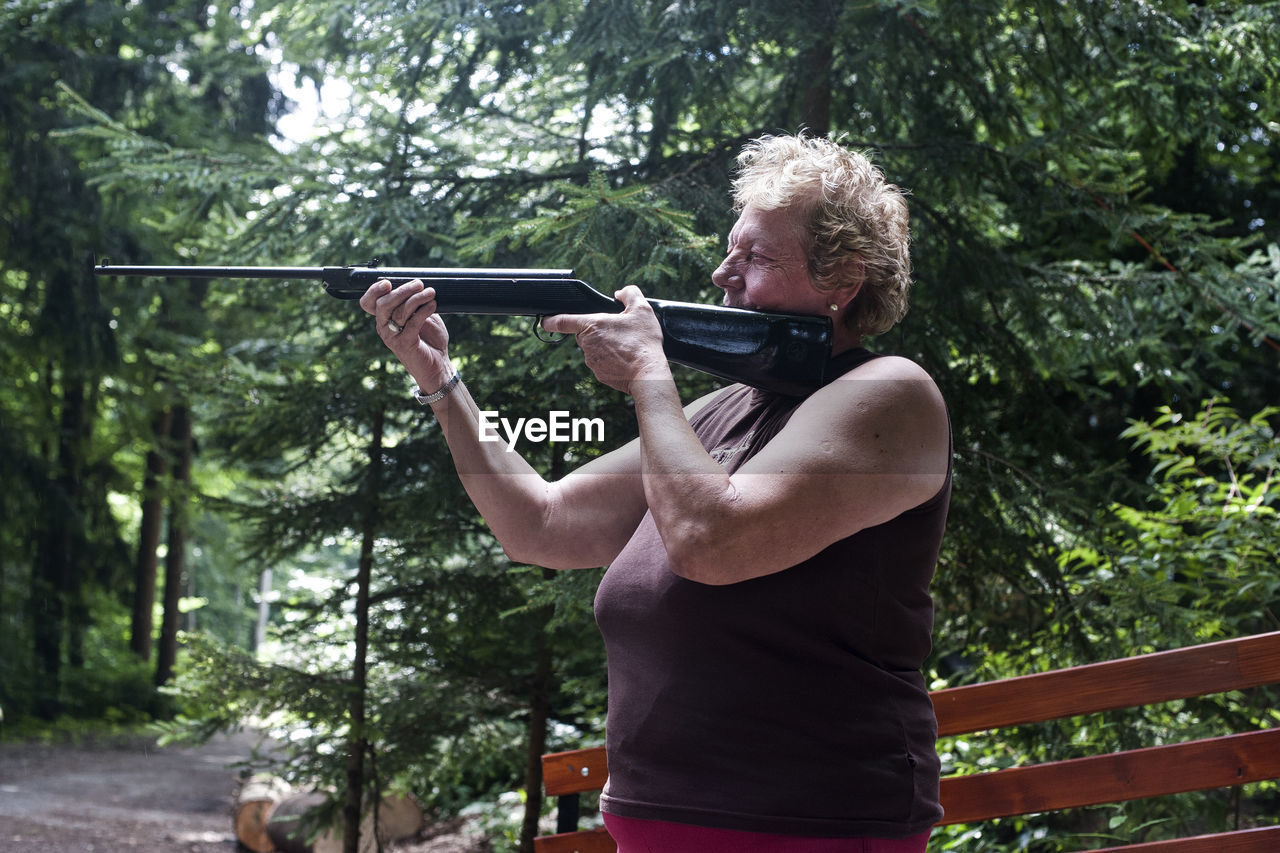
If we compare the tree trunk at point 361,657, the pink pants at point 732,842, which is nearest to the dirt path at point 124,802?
the tree trunk at point 361,657

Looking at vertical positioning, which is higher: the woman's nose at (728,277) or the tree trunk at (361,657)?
the woman's nose at (728,277)

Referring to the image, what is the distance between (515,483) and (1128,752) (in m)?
1.39

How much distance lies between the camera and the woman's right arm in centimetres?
155

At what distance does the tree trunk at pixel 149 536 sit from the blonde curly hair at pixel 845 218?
871 centimetres

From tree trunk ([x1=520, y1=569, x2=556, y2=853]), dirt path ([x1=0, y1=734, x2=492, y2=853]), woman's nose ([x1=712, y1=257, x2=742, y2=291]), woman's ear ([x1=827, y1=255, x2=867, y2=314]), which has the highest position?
woman's nose ([x1=712, y1=257, x2=742, y2=291])

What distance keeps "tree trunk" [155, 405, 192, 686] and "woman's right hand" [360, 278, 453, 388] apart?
8213 millimetres

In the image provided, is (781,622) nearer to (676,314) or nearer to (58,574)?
(676,314)

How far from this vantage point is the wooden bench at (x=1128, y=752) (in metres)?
2.05

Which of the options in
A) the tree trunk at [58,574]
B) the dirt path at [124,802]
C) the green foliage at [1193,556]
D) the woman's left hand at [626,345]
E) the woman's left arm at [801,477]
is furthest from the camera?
the tree trunk at [58,574]

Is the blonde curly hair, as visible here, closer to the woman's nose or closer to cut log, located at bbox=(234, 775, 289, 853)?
the woman's nose

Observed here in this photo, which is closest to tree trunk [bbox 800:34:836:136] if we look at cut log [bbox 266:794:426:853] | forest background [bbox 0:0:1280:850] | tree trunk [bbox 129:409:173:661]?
forest background [bbox 0:0:1280:850]

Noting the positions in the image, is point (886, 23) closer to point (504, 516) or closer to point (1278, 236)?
point (504, 516)

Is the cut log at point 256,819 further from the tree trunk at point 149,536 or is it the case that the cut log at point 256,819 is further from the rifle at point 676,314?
the rifle at point 676,314

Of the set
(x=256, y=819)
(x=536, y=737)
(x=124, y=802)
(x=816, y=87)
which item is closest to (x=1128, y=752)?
(x=816, y=87)
